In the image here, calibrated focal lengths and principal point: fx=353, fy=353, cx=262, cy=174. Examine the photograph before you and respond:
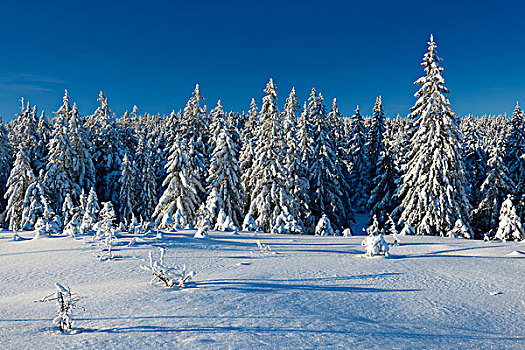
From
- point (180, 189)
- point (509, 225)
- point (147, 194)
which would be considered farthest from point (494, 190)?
point (147, 194)

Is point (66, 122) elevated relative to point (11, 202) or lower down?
elevated

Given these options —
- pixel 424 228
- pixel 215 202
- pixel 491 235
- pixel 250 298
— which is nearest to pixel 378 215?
pixel 491 235

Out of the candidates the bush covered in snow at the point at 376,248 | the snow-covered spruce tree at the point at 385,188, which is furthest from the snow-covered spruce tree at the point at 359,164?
the bush covered in snow at the point at 376,248

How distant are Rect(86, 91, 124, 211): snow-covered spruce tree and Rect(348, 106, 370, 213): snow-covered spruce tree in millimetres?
27899

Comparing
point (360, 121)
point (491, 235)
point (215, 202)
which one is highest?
point (360, 121)

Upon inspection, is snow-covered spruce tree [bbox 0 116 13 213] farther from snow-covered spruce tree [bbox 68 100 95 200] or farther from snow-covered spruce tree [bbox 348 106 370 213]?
snow-covered spruce tree [bbox 348 106 370 213]

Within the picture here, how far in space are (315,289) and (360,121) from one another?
41.3 meters

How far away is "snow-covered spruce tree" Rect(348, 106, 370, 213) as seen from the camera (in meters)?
44.0

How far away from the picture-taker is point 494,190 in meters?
29.8

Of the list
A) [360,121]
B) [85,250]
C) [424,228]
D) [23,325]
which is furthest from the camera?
[360,121]

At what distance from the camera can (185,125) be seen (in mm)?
33531

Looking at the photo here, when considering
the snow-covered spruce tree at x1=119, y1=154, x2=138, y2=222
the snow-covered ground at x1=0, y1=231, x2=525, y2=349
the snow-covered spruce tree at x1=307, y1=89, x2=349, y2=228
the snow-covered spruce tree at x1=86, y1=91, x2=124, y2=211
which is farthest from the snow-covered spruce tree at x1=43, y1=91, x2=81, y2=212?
the snow-covered ground at x1=0, y1=231, x2=525, y2=349

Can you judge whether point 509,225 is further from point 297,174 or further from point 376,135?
point 376,135

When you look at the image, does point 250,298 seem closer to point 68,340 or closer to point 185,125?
point 68,340
